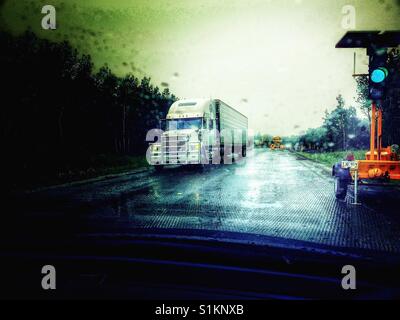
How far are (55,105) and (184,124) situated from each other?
64.9 ft

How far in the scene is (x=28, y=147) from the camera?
25516 mm

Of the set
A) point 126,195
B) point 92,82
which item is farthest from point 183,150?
point 92,82

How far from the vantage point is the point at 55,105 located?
114ft

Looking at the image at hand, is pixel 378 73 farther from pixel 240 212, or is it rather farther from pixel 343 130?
pixel 343 130

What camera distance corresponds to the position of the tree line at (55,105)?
25031 millimetres

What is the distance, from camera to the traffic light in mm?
6930

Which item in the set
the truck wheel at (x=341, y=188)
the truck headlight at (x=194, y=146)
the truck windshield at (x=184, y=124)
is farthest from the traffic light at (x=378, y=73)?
the truck windshield at (x=184, y=124)

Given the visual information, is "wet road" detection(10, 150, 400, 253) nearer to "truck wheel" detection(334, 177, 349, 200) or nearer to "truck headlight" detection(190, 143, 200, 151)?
"truck wheel" detection(334, 177, 349, 200)

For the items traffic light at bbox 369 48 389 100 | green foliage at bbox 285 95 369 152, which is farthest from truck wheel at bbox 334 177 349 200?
green foliage at bbox 285 95 369 152

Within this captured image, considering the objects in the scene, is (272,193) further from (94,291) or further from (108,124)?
(108,124)

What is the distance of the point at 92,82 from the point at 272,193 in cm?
3353

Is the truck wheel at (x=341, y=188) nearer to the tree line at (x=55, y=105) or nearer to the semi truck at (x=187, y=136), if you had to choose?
the semi truck at (x=187, y=136)

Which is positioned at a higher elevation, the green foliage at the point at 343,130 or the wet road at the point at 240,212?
the green foliage at the point at 343,130

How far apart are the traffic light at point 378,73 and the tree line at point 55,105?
14702 millimetres
